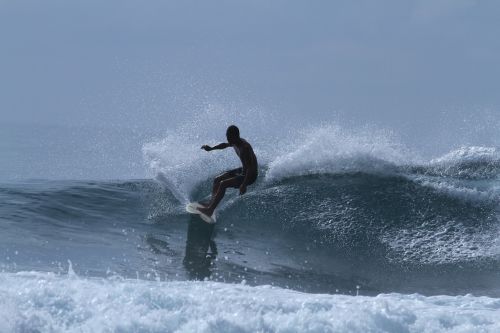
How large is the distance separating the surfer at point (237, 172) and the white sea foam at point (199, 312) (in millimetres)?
4200

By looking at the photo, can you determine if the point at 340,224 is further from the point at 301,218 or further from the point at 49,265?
the point at 49,265

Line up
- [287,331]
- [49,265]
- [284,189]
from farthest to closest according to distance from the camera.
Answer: [284,189] → [49,265] → [287,331]

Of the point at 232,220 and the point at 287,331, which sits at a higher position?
the point at 232,220

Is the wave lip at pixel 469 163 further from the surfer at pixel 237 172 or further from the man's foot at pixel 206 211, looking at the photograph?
the man's foot at pixel 206 211

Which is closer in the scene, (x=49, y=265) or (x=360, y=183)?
(x=49, y=265)

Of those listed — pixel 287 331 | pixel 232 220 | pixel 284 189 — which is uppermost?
pixel 284 189

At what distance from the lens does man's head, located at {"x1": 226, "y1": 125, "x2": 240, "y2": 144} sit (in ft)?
32.2

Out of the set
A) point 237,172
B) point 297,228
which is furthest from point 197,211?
point 297,228

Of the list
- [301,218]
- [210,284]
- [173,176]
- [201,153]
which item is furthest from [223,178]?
[210,284]

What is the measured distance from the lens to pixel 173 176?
40.7 ft

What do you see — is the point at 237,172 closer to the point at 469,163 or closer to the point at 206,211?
the point at 206,211

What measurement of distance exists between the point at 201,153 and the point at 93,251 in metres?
5.28

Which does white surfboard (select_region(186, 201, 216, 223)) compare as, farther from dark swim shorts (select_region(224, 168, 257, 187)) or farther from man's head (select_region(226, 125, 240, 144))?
man's head (select_region(226, 125, 240, 144))

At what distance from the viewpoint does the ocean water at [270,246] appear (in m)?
5.29
